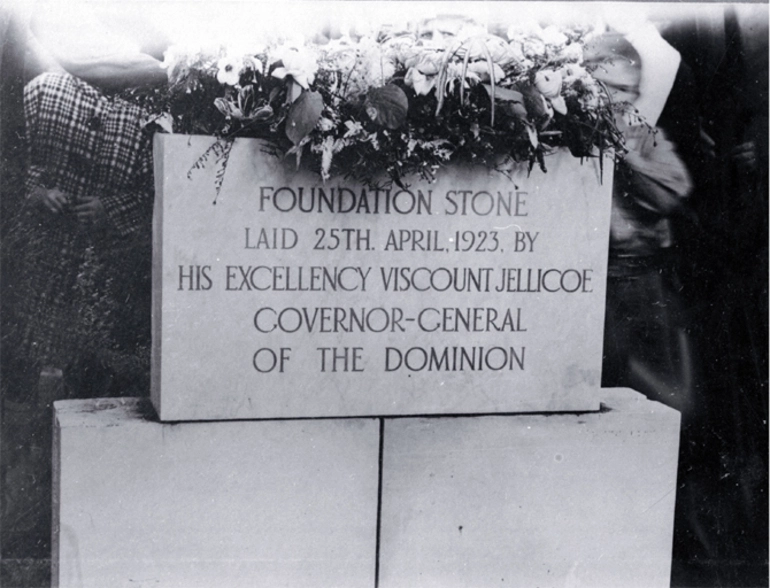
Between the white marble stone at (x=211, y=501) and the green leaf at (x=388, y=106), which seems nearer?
the green leaf at (x=388, y=106)

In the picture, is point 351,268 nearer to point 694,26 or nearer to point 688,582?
point 694,26

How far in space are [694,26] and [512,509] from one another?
2354 millimetres

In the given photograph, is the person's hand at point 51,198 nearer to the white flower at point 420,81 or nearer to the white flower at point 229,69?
the white flower at point 229,69

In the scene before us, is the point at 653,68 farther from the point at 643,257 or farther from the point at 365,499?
the point at 365,499

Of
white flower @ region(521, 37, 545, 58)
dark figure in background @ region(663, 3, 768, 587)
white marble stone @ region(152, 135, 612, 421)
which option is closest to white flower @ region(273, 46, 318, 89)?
white marble stone @ region(152, 135, 612, 421)

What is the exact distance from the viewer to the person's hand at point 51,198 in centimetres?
406

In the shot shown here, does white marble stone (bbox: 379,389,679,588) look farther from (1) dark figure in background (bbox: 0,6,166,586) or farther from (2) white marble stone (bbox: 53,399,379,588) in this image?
(1) dark figure in background (bbox: 0,6,166,586)

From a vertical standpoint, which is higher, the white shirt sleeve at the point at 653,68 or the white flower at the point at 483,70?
the white shirt sleeve at the point at 653,68

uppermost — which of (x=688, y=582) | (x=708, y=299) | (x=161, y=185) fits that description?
(x=161, y=185)

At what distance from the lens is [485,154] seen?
342 cm

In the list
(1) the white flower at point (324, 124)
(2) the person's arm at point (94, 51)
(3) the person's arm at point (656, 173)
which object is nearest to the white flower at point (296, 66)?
(1) the white flower at point (324, 124)

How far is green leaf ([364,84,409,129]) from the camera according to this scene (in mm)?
3238

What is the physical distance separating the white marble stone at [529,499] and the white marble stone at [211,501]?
0.46 feet

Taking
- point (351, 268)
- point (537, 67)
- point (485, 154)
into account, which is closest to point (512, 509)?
point (351, 268)
